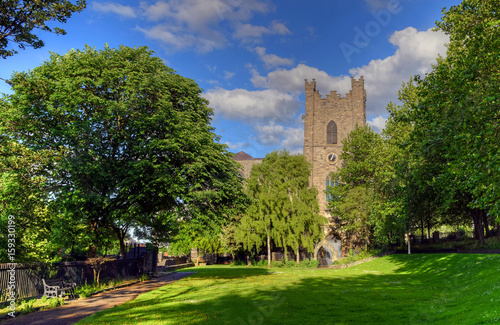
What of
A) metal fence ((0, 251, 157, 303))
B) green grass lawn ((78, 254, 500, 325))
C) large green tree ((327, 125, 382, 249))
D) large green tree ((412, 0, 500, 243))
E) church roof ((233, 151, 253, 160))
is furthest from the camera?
church roof ((233, 151, 253, 160))

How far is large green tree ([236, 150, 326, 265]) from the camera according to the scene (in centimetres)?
4456

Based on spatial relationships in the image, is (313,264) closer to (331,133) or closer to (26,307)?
(331,133)

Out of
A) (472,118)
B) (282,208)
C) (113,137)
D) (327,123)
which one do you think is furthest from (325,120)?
(472,118)

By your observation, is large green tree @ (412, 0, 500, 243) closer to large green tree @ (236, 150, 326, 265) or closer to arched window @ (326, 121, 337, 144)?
large green tree @ (236, 150, 326, 265)

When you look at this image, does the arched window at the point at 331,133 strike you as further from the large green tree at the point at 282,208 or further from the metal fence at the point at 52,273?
the metal fence at the point at 52,273

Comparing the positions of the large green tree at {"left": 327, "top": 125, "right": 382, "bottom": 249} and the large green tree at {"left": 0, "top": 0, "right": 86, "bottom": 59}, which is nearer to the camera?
the large green tree at {"left": 0, "top": 0, "right": 86, "bottom": 59}

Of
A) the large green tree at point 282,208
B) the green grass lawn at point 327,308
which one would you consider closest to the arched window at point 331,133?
the large green tree at point 282,208

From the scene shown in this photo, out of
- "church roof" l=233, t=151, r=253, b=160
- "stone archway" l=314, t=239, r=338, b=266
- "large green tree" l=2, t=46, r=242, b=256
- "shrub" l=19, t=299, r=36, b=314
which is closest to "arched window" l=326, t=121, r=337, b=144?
"church roof" l=233, t=151, r=253, b=160

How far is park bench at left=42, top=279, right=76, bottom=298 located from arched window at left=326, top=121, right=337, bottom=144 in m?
54.1

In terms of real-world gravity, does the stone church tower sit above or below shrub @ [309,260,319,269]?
above

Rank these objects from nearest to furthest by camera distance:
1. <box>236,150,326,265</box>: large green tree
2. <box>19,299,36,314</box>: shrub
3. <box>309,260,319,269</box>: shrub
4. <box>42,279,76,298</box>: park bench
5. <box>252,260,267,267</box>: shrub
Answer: <box>19,299,36,314</box>: shrub → <box>42,279,76,298</box>: park bench → <box>309,260,319,269</box>: shrub → <box>236,150,326,265</box>: large green tree → <box>252,260,267,267</box>: shrub

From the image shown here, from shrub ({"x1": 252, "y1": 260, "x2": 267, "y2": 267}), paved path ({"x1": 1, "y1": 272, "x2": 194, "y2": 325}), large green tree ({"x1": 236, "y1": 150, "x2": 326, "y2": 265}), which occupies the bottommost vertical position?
shrub ({"x1": 252, "y1": 260, "x2": 267, "y2": 267})

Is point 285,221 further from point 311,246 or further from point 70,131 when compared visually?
point 70,131

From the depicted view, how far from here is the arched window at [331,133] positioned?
65.3 meters
